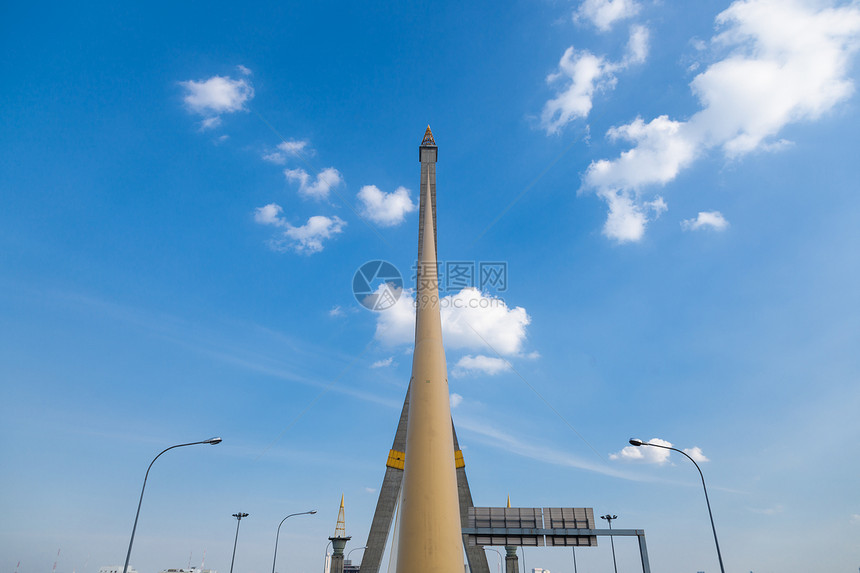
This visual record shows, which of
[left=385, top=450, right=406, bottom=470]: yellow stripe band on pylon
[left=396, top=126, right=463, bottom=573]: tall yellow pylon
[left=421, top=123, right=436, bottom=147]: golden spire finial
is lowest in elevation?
[left=396, top=126, right=463, bottom=573]: tall yellow pylon

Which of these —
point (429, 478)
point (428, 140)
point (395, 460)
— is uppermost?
point (428, 140)

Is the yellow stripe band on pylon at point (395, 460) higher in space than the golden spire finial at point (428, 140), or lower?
lower

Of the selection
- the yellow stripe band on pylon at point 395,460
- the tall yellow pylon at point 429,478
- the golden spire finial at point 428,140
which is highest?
the golden spire finial at point 428,140

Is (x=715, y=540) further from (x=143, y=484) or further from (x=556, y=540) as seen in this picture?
(x=143, y=484)

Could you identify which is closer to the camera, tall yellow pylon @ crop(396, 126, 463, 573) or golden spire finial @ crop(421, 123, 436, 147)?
tall yellow pylon @ crop(396, 126, 463, 573)

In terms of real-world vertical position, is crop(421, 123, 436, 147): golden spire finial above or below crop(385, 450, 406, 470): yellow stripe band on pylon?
above

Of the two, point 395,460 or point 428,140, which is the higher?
point 428,140

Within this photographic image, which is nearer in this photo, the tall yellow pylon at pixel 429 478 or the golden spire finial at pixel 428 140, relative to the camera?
the tall yellow pylon at pixel 429 478

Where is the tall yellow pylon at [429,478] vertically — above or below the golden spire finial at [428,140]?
below

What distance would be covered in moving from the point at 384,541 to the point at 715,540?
2697 centimetres

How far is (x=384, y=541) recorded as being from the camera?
140ft

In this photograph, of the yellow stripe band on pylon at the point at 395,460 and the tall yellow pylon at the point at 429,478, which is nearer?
the tall yellow pylon at the point at 429,478

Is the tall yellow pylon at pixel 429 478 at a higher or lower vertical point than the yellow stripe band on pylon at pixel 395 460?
lower

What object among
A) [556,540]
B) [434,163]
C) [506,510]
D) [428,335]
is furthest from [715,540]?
[434,163]
